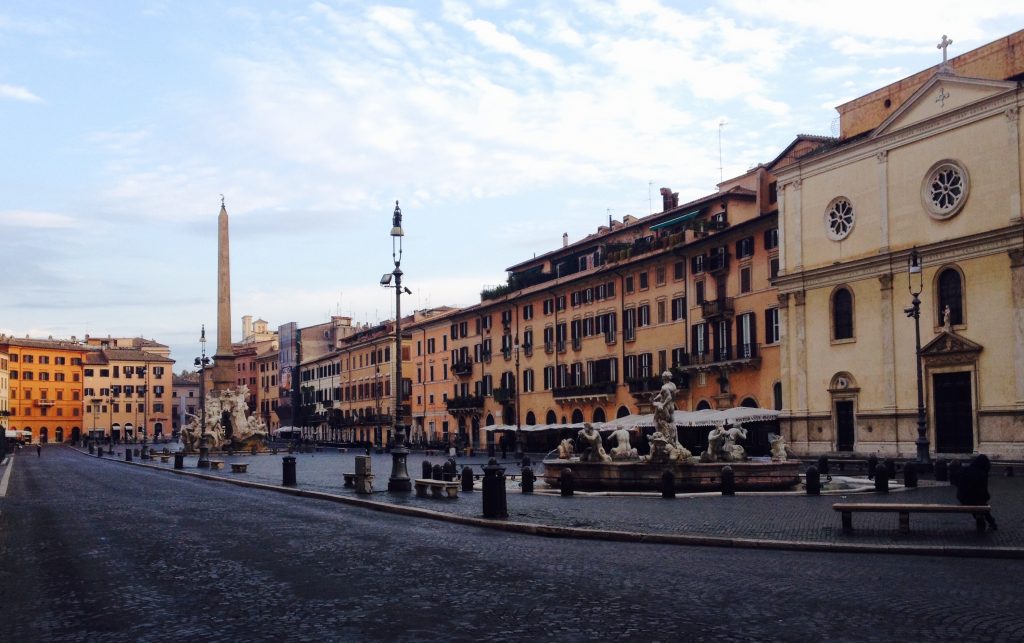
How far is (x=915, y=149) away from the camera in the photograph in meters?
39.9

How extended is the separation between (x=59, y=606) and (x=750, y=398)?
137 feet

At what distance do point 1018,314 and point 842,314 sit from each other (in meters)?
8.54

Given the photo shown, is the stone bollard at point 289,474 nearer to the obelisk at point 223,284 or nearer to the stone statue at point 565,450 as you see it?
the stone statue at point 565,450

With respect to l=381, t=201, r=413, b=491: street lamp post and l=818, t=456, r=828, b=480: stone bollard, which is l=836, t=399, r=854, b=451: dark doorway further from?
l=381, t=201, r=413, b=491: street lamp post

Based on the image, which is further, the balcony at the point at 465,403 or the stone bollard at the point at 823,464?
the balcony at the point at 465,403

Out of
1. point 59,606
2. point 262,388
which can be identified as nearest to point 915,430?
point 59,606

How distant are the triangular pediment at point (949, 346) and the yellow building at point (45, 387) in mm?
114586

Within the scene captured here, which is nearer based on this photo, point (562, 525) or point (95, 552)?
point (95, 552)

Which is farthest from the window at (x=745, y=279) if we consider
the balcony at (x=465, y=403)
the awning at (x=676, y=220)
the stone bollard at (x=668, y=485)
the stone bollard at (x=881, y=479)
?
the balcony at (x=465, y=403)

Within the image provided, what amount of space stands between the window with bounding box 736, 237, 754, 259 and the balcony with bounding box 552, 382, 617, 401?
38.8ft

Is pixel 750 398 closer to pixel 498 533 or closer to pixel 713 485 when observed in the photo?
pixel 713 485

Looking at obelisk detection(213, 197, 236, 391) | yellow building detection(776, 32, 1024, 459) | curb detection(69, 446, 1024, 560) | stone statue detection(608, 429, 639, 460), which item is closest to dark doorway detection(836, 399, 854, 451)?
yellow building detection(776, 32, 1024, 459)

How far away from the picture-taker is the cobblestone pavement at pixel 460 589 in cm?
824

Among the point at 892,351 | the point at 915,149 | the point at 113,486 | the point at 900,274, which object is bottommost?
the point at 113,486
